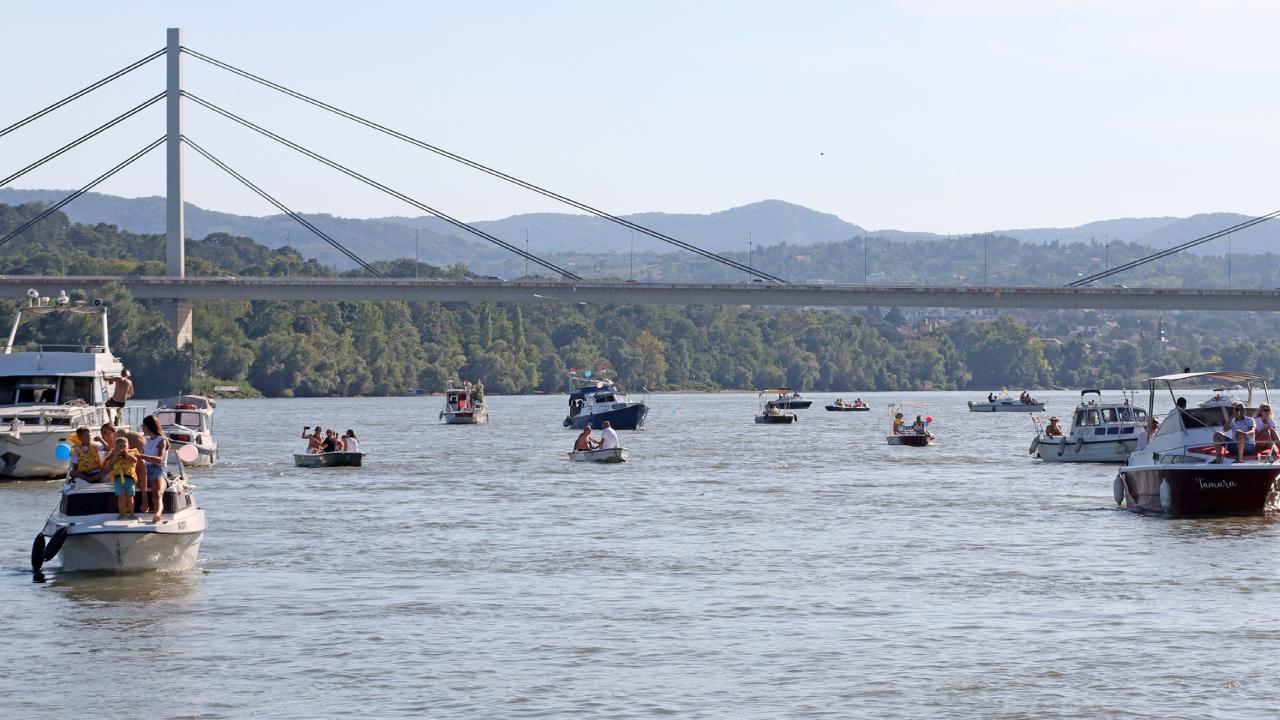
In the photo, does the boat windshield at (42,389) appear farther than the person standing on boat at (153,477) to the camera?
Yes

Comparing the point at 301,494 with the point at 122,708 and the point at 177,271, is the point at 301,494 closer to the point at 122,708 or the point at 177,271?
the point at 122,708

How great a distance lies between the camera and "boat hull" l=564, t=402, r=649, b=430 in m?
104

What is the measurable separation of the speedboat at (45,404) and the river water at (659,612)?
963 mm

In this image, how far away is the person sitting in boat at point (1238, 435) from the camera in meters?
38.0

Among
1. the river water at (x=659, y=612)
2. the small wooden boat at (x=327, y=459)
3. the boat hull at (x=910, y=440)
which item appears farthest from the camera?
the boat hull at (x=910, y=440)

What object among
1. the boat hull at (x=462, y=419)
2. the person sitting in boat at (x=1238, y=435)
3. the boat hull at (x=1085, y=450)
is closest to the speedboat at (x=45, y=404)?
the person sitting in boat at (x=1238, y=435)

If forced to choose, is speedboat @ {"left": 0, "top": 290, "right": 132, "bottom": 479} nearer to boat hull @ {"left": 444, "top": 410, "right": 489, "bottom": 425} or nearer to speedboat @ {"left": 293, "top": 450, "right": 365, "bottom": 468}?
speedboat @ {"left": 293, "top": 450, "right": 365, "bottom": 468}

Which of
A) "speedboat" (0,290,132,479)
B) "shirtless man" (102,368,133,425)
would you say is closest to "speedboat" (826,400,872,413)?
"speedboat" (0,290,132,479)

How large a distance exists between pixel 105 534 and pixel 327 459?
33.9 m

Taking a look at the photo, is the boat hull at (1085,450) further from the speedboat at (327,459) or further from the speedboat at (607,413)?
the speedboat at (607,413)

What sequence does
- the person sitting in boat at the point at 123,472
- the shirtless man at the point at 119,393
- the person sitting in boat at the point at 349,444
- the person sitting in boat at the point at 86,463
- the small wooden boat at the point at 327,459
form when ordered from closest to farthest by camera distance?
the person sitting in boat at the point at 123,472 < the person sitting in boat at the point at 86,463 < the shirtless man at the point at 119,393 < the small wooden boat at the point at 327,459 < the person sitting in boat at the point at 349,444

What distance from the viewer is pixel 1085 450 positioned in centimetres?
6525

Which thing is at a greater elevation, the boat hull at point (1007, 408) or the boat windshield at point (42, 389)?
the boat windshield at point (42, 389)

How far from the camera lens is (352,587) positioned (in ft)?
94.4
